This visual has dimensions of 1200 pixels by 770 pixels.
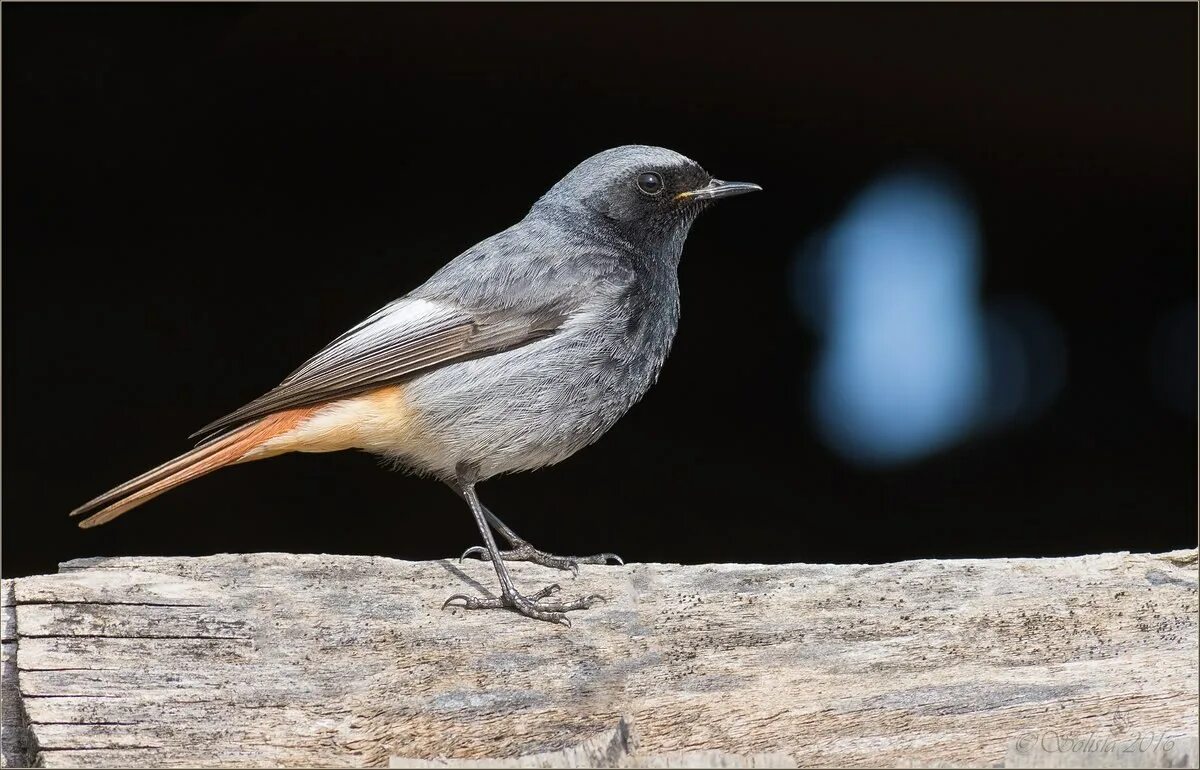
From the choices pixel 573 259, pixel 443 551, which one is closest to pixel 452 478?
pixel 573 259

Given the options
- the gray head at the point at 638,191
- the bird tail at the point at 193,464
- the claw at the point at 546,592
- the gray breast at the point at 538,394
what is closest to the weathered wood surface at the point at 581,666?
the claw at the point at 546,592

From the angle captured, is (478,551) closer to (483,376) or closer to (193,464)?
(483,376)

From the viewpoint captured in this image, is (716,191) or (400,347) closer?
(400,347)

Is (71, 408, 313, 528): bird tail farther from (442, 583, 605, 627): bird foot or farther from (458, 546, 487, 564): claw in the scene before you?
(442, 583, 605, 627): bird foot

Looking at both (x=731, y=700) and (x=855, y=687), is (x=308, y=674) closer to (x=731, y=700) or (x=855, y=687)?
(x=731, y=700)

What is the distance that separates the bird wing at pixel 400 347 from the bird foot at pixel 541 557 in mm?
785

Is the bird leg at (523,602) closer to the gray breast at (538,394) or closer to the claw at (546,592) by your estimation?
the claw at (546,592)

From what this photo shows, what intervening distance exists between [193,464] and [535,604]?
1.34m

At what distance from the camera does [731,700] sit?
318 cm

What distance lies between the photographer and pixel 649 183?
4.85 metres

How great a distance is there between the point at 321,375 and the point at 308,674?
1.40 m

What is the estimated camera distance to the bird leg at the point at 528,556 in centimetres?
451

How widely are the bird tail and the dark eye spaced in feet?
5.48

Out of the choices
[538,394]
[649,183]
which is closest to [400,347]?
[538,394]
